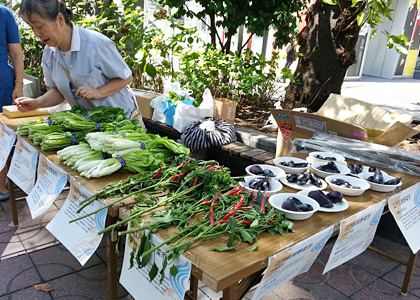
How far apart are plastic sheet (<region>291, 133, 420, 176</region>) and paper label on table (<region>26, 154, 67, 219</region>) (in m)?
1.67

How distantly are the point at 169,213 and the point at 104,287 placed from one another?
4.56 feet

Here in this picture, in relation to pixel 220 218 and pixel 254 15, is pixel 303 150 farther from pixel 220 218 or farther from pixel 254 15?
pixel 254 15

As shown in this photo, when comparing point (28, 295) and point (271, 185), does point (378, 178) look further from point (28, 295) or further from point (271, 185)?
point (28, 295)

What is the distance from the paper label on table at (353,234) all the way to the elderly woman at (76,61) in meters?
1.90

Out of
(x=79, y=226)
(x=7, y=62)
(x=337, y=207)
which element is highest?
(x=7, y=62)

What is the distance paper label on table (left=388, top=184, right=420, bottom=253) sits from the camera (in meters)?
2.04

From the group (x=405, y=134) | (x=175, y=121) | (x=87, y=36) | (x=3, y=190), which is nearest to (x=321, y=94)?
(x=175, y=121)

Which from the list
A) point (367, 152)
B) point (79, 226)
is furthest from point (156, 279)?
point (367, 152)

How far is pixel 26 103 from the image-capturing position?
2.94 metres

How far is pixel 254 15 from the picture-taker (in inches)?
216

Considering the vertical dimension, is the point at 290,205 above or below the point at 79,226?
above

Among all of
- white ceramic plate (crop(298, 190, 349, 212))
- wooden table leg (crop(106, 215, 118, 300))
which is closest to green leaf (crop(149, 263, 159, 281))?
wooden table leg (crop(106, 215, 118, 300))

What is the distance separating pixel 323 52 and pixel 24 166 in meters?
3.87

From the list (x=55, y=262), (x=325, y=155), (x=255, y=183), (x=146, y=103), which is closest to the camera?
(x=255, y=183)
